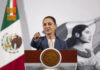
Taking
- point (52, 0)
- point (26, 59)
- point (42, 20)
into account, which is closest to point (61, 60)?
point (26, 59)

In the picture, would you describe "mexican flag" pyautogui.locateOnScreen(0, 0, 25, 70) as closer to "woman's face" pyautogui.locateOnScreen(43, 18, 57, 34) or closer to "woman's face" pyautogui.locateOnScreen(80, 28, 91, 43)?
"woman's face" pyautogui.locateOnScreen(43, 18, 57, 34)

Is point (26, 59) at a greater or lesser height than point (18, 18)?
lesser

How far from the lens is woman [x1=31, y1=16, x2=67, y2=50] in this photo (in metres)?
2.60

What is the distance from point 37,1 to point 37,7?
0.09 meters

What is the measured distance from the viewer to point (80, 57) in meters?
2.57

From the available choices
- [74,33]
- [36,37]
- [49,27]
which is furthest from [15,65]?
[74,33]

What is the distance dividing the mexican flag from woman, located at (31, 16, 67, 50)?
0.22m

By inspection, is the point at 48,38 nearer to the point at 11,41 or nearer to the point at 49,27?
the point at 49,27

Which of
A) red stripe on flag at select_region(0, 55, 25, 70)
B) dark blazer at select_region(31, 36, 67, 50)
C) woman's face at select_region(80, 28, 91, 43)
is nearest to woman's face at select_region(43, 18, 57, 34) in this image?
dark blazer at select_region(31, 36, 67, 50)

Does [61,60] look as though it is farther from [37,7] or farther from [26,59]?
[37,7]

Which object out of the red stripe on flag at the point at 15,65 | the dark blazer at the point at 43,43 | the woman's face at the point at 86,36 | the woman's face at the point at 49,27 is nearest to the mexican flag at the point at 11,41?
the red stripe on flag at the point at 15,65

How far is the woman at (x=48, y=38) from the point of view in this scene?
8.53ft

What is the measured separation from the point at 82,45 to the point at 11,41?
1025 millimetres

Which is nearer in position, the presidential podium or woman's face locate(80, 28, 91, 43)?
the presidential podium
